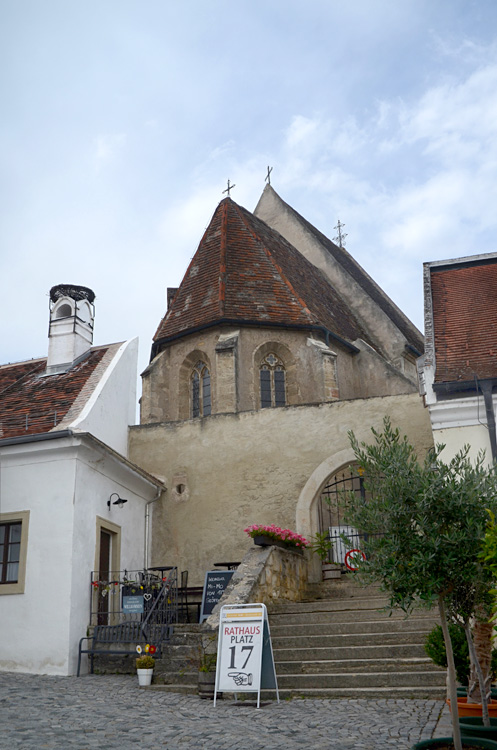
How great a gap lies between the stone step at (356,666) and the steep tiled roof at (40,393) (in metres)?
6.34

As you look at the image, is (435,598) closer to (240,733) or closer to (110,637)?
(240,733)

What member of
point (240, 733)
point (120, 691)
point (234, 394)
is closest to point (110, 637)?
point (120, 691)

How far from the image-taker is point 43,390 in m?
15.9

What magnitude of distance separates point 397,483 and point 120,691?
5.64m

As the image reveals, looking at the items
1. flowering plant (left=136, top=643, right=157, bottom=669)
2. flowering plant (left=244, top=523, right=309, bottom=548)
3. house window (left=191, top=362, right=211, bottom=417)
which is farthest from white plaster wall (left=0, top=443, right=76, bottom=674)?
house window (left=191, top=362, right=211, bottom=417)

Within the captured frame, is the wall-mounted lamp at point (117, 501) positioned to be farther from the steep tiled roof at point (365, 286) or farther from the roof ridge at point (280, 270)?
the steep tiled roof at point (365, 286)

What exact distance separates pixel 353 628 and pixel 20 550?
593cm

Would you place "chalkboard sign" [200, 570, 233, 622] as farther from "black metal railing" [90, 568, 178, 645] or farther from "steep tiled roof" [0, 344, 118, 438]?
"steep tiled roof" [0, 344, 118, 438]

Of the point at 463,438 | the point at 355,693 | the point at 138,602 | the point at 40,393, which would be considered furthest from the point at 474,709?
the point at 40,393

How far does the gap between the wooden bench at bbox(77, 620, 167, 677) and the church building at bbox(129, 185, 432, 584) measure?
3619 millimetres

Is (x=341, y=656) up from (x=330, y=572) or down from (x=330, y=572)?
down

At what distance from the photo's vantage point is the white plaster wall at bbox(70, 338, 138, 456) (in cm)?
1502

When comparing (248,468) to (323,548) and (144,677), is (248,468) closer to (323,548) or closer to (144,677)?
(323,548)

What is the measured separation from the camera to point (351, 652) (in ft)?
31.7
